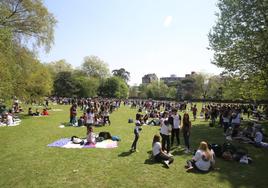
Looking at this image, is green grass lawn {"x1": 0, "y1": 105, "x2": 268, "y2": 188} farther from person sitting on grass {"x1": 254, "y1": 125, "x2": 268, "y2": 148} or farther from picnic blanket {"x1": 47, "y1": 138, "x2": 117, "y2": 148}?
person sitting on grass {"x1": 254, "y1": 125, "x2": 268, "y2": 148}

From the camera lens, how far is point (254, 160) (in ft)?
41.9

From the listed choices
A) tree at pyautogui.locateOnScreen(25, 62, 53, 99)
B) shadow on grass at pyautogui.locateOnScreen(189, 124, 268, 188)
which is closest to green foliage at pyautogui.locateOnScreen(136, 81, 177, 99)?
tree at pyautogui.locateOnScreen(25, 62, 53, 99)

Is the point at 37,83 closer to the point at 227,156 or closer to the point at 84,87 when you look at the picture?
the point at 227,156

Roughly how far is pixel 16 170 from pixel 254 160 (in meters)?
10.0

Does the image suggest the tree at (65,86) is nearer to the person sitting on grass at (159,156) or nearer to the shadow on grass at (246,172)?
the shadow on grass at (246,172)

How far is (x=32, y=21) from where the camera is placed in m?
29.8

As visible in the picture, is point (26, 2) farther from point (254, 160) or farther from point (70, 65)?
point (70, 65)

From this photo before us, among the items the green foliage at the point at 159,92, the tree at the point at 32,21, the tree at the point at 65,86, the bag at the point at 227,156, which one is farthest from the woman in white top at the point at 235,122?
the green foliage at the point at 159,92

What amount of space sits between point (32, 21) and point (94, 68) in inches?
3061

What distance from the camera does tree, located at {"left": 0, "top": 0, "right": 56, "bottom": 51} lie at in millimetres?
28500

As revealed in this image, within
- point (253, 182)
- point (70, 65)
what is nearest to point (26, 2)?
point (253, 182)

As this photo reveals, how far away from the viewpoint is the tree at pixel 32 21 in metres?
28.5

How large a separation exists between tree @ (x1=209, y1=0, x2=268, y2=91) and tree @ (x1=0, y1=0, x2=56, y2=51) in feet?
58.4

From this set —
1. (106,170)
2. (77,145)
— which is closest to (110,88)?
(77,145)
